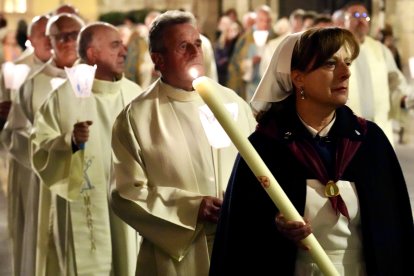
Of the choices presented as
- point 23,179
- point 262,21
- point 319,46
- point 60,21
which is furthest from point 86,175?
point 262,21

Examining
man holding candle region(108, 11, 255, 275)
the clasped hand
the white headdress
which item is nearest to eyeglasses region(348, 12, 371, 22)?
man holding candle region(108, 11, 255, 275)

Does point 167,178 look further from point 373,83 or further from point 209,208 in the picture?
point 373,83

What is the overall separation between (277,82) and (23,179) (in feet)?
16.2

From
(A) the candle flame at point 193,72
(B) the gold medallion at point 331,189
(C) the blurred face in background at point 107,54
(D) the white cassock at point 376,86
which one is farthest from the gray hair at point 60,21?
(B) the gold medallion at point 331,189

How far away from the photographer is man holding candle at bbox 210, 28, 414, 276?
5016 mm

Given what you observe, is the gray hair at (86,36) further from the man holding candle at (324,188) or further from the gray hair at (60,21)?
the man holding candle at (324,188)

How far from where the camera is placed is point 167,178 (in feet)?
20.0

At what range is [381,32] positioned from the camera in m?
23.4

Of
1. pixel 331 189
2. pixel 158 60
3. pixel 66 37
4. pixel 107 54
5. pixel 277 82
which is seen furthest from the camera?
pixel 66 37

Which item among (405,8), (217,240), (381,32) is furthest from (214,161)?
(405,8)

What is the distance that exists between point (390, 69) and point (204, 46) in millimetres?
4425

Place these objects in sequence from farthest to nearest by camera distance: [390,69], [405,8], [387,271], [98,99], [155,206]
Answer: [405,8] → [390,69] → [98,99] → [155,206] → [387,271]

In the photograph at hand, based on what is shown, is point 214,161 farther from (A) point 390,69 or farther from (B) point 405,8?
(B) point 405,8

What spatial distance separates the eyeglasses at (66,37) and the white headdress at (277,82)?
4035mm
